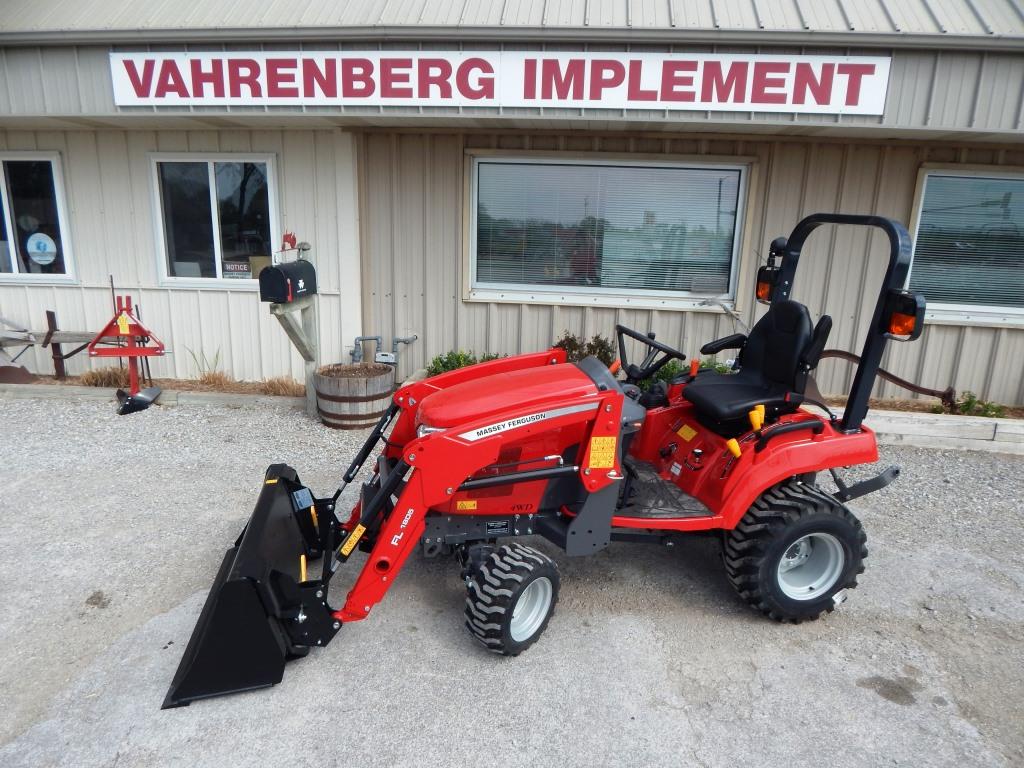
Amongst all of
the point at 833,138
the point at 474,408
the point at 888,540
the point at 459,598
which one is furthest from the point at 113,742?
the point at 833,138

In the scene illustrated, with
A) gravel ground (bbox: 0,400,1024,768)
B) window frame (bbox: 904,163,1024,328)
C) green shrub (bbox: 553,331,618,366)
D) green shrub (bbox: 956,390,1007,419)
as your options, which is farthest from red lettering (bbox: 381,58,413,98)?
green shrub (bbox: 956,390,1007,419)

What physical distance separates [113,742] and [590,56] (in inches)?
200

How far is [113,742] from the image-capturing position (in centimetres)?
249

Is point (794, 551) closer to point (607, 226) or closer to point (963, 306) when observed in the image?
point (607, 226)

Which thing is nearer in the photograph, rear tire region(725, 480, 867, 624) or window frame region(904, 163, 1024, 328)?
rear tire region(725, 480, 867, 624)

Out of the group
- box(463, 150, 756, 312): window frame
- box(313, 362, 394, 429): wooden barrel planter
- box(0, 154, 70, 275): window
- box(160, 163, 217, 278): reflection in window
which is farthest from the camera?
box(0, 154, 70, 275): window

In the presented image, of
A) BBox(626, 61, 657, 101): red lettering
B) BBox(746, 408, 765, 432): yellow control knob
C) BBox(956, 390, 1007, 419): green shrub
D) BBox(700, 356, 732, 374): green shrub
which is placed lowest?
BBox(956, 390, 1007, 419): green shrub

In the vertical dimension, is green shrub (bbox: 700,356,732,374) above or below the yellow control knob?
below

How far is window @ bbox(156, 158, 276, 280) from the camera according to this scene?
6.86 m

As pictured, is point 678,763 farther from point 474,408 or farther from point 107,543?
point 107,543

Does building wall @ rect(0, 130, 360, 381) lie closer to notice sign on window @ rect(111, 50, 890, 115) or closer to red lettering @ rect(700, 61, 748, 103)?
notice sign on window @ rect(111, 50, 890, 115)

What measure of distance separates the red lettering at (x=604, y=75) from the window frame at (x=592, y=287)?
122 cm

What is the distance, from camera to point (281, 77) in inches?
220

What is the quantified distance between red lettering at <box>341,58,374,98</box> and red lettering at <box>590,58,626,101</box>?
174cm
